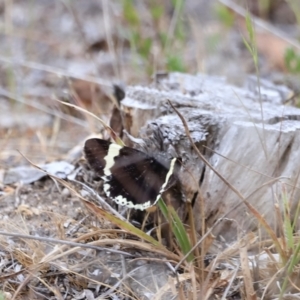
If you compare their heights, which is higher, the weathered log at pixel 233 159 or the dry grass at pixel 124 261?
the weathered log at pixel 233 159

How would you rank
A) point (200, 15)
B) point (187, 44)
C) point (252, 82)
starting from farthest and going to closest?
point (200, 15) → point (187, 44) → point (252, 82)

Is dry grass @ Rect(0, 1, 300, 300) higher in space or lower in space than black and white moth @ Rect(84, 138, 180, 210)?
lower

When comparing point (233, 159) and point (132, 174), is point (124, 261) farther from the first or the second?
Answer: point (233, 159)

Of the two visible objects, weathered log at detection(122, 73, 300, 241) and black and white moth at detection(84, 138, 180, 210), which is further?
weathered log at detection(122, 73, 300, 241)

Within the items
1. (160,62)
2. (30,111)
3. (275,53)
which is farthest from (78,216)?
(275,53)

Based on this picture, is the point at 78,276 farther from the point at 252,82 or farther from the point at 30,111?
the point at 30,111

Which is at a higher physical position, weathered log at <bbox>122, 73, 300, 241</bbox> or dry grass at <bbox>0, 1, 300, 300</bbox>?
weathered log at <bbox>122, 73, 300, 241</bbox>

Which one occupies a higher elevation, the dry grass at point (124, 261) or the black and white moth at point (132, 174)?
the black and white moth at point (132, 174)

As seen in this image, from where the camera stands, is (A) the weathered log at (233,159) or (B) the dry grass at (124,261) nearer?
(B) the dry grass at (124,261)

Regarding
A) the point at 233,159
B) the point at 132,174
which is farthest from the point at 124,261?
the point at 233,159
